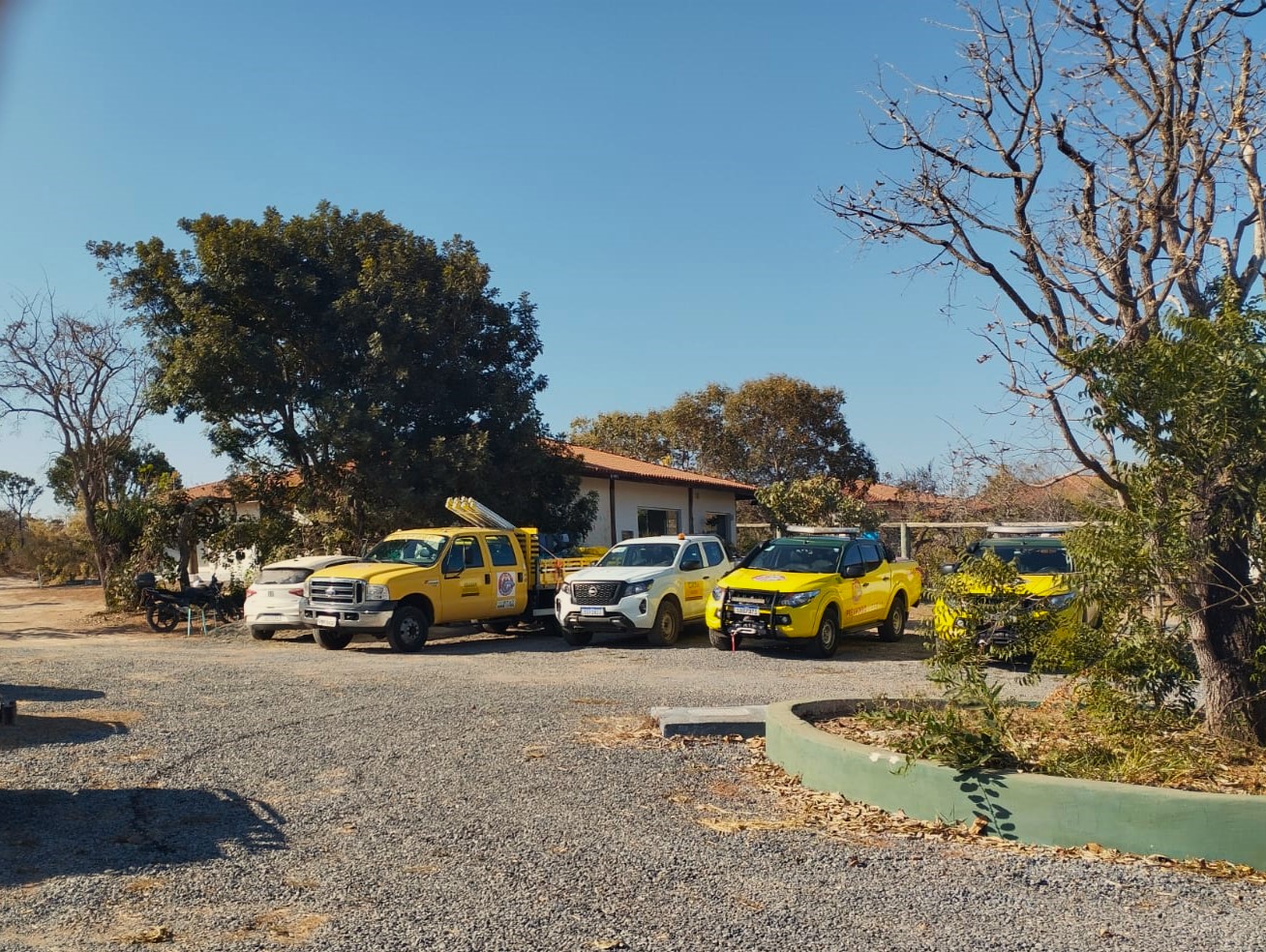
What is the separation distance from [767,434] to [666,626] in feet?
93.6

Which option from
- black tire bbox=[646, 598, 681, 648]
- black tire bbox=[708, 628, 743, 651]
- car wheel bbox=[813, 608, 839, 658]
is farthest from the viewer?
black tire bbox=[646, 598, 681, 648]

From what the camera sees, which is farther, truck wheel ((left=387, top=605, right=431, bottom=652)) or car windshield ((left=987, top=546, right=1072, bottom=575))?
truck wheel ((left=387, top=605, right=431, bottom=652))

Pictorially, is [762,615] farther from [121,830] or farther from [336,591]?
[121,830]

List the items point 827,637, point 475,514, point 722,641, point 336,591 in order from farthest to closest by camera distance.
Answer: point 475,514 < point 336,591 < point 722,641 < point 827,637

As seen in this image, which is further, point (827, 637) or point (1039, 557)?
point (1039, 557)

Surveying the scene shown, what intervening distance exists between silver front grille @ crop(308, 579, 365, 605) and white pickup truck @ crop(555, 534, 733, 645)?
3.11m

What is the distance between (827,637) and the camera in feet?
50.6

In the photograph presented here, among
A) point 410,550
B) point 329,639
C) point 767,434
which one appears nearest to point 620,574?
point 410,550

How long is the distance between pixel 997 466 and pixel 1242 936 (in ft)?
11.9

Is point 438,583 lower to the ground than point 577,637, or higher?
higher

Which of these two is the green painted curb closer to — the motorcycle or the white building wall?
the motorcycle

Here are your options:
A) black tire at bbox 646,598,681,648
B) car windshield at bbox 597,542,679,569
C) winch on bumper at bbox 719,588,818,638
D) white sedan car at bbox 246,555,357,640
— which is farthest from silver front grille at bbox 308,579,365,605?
winch on bumper at bbox 719,588,818,638

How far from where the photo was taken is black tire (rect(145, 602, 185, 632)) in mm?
21109

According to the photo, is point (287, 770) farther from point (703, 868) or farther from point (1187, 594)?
point (1187, 594)
